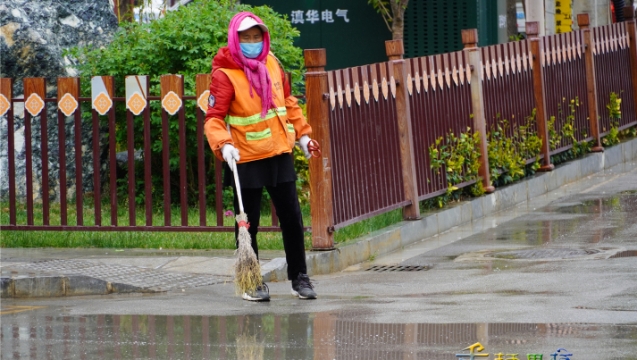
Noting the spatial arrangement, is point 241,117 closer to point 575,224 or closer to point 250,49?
point 250,49

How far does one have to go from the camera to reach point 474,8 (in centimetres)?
1675

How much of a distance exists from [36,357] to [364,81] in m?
4.53

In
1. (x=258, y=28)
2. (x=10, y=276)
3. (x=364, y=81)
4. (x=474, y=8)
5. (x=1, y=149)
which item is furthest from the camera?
(x=474, y=8)

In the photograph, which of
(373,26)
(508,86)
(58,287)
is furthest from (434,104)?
(373,26)

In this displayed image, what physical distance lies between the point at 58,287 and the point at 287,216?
160 centimetres

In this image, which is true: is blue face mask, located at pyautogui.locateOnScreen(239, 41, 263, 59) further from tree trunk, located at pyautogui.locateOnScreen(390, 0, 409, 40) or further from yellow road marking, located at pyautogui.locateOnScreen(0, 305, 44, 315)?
tree trunk, located at pyautogui.locateOnScreen(390, 0, 409, 40)

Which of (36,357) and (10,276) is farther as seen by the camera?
(10,276)

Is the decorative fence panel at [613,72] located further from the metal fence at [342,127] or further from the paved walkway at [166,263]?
the paved walkway at [166,263]

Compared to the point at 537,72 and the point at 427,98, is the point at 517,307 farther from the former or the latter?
the point at 537,72

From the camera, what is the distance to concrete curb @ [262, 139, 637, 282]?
9.38 meters

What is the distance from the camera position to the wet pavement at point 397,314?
255 inches


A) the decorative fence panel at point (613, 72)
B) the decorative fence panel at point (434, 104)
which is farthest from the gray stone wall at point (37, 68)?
the decorative fence panel at point (613, 72)

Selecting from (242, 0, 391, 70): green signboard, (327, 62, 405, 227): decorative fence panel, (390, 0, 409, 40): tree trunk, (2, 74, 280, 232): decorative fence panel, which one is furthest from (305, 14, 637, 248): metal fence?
(242, 0, 391, 70): green signboard

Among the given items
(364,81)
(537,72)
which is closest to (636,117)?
(537,72)
